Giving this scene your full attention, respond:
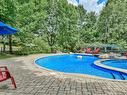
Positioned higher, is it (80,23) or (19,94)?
(80,23)

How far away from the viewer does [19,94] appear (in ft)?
19.0

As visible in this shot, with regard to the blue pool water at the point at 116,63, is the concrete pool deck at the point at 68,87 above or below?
above

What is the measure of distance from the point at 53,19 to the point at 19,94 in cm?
2388

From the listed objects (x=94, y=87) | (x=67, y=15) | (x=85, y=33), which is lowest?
(x=94, y=87)

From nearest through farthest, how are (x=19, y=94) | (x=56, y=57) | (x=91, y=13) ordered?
(x=19, y=94) → (x=56, y=57) → (x=91, y=13)

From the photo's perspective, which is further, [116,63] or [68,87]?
[116,63]

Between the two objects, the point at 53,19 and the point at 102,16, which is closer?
the point at 53,19

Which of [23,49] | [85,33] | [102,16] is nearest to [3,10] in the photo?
[23,49]

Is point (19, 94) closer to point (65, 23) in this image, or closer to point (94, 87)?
point (94, 87)

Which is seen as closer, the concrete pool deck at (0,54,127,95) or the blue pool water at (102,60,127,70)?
the concrete pool deck at (0,54,127,95)

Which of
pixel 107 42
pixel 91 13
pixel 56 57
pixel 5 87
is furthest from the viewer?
pixel 91 13

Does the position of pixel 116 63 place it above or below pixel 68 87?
below

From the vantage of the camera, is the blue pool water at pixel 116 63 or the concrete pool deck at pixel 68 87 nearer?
the concrete pool deck at pixel 68 87

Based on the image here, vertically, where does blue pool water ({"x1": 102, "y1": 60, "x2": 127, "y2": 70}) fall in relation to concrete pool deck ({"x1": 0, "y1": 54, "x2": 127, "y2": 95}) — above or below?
below
